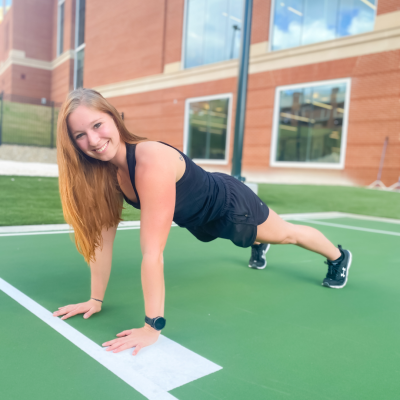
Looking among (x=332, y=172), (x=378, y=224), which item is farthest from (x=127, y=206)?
(x=332, y=172)

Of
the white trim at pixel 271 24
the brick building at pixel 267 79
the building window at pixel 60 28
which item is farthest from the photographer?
the building window at pixel 60 28

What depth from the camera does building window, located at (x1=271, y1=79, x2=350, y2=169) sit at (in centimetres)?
1451

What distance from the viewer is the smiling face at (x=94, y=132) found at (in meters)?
1.68

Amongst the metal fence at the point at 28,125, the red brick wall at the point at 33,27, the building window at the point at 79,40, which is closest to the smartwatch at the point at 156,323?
the metal fence at the point at 28,125

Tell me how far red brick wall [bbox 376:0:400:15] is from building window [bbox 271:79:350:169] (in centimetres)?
244

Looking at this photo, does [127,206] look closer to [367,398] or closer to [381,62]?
[367,398]

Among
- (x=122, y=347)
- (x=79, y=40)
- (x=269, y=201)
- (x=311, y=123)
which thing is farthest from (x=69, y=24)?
(x=122, y=347)

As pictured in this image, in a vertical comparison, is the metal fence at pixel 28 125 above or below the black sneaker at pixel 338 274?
above

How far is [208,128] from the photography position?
19.0 meters

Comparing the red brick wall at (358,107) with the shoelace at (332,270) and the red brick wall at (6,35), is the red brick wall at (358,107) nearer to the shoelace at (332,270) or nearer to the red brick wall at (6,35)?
the shoelace at (332,270)

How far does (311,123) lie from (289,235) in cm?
1382

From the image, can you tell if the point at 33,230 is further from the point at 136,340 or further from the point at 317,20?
the point at 317,20

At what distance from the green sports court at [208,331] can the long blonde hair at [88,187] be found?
49cm

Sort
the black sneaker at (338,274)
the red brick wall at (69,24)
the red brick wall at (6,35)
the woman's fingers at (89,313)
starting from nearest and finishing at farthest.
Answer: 1. the woman's fingers at (89,313)
2. the black sneaker at (338,274)
3. the red brick wall at (69,24)
4. the red brick wall at (6,35)
